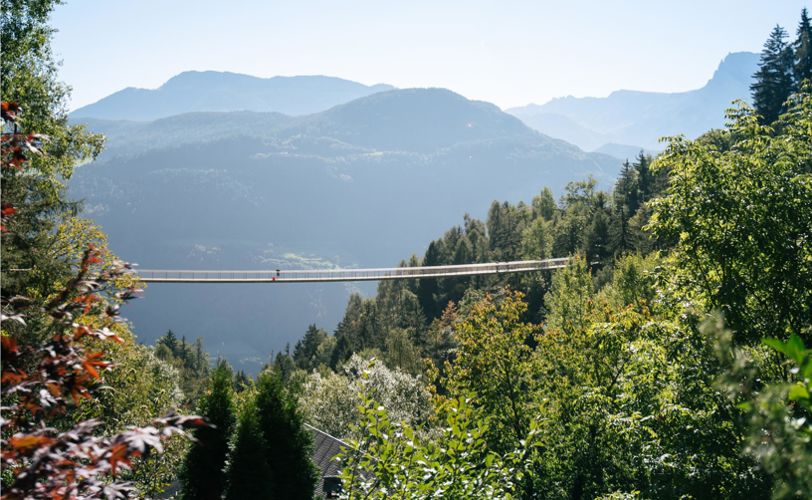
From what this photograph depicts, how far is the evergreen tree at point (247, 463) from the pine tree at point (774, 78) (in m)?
54.3

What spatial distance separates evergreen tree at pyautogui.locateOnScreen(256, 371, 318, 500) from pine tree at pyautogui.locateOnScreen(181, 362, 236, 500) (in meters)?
1.07

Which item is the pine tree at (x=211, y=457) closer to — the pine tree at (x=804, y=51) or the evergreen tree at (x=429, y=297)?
the pine tree at (x=804, y=51)

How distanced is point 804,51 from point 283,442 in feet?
193

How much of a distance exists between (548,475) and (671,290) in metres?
8.04

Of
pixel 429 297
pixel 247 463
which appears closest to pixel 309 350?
pixel 429 297

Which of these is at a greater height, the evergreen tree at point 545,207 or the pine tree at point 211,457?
the evergreen tree at point 545,207

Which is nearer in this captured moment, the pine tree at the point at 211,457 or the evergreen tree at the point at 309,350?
the pine tree at the point at 211,457

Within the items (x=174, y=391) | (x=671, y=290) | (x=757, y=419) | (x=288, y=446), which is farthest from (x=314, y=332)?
(x=757, y=419)

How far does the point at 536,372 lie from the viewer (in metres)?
18.1

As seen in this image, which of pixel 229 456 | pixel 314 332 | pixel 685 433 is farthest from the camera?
pixel 314 332

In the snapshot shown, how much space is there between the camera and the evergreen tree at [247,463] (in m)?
16.8

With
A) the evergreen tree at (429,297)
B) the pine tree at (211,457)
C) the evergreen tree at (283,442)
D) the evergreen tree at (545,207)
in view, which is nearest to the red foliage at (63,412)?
the pine tree at (211,457)

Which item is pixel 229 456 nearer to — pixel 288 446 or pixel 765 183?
pixel 288 446

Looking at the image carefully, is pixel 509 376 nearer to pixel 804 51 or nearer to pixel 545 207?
pixel 804 51
